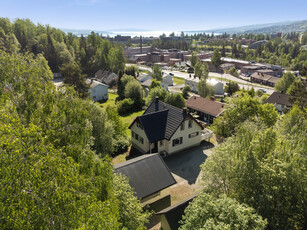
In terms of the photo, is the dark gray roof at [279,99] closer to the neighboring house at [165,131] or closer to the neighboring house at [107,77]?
the neighboring house at [165,131]

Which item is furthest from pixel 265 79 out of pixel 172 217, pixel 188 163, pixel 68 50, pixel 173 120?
pixel 172 217

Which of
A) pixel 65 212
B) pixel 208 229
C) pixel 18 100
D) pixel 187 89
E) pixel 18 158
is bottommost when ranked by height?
pixel 187 89

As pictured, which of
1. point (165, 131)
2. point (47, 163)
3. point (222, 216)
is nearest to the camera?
point (47, 163)

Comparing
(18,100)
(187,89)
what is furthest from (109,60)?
(18,100)

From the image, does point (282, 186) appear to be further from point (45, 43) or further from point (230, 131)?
point (45, 43)

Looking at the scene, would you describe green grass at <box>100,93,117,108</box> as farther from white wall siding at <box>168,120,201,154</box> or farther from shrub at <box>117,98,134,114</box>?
white wall siding at <box>168,120,201,154</box>

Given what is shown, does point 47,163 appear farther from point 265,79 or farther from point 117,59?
point 265,79

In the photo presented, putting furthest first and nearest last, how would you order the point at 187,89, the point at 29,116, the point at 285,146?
the point at 187,89 < the point at 285,146 < the point at 29,116

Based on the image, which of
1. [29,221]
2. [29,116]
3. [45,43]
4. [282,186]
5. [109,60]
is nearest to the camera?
[29,221]
